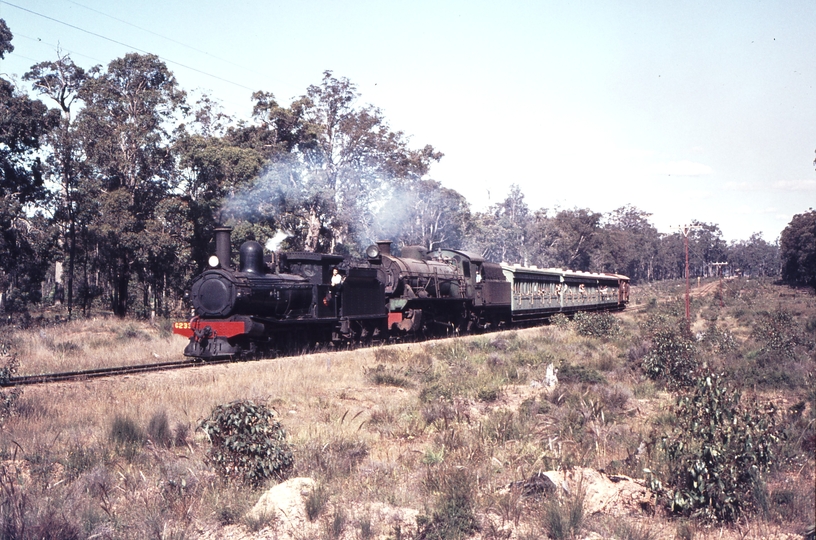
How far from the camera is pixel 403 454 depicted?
944cm

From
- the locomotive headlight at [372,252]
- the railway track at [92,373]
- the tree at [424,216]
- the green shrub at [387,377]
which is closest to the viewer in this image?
the railway track at [92,373]

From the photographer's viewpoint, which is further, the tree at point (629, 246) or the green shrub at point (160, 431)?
the tree at point (629, 246)

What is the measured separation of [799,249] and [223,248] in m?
66.3

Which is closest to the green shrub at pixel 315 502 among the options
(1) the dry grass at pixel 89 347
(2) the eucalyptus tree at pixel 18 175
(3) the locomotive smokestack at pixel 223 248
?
(3) the locomotive smokestack at pixel 223 248

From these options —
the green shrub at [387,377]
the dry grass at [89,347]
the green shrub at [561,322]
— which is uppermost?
the green shrub at [561,322]

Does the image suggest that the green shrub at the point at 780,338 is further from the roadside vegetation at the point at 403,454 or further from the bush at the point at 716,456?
the bush at the point at 716,456

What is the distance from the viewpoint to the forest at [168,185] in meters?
30.7

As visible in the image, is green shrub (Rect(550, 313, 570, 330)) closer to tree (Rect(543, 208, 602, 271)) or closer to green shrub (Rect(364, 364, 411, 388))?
green shrub (Rect(364, 364, 411, 388))

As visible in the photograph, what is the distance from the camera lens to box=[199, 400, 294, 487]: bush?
8.02 metres

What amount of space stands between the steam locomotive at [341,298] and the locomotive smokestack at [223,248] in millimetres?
28

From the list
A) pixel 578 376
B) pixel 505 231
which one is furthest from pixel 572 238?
pixel 578 376

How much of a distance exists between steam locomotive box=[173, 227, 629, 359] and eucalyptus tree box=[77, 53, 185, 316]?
13410 millimetres

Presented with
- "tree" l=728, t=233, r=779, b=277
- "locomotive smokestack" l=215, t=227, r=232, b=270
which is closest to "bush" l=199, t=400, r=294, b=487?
"locomotive smokestack" l=215, t=227, r=232, b=270

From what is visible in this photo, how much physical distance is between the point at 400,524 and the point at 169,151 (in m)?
30.0
